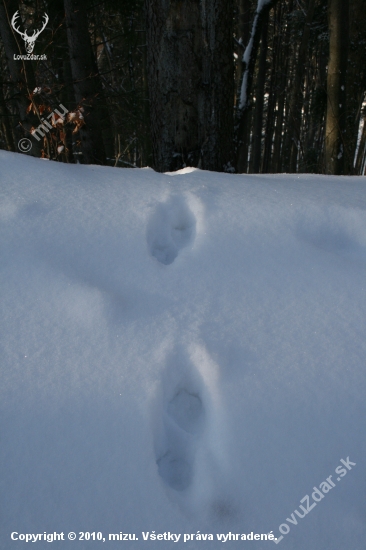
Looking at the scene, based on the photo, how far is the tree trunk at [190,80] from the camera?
2.67 metres

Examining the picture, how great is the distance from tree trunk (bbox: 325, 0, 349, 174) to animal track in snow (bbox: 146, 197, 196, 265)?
3.26 metres

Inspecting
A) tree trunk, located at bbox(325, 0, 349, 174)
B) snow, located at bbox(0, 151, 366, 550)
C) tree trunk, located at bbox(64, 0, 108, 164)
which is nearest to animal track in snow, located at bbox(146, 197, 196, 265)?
snow, located at bbox(0, 151, 366, 550)

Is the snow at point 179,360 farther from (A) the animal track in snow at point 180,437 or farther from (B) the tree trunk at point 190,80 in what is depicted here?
(B) the tree trunk at point 190,80

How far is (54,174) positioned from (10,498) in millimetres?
1235

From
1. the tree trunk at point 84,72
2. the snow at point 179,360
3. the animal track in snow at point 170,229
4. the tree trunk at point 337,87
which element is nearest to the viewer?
the snow at point 179,360

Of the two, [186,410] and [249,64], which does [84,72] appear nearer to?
[249,64]

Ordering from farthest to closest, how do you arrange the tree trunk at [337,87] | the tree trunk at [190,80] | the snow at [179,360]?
the tree trunk at [337,87], the tree trunk at [190,80], the snow at [179,360]

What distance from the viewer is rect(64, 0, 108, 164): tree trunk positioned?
5016 mm

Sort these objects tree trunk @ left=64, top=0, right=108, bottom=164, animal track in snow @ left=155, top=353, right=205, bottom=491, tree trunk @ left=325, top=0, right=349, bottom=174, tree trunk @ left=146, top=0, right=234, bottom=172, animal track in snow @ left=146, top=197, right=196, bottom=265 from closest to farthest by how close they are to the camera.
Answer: animal track in snow @ left=155, top=353, right=205, bottom=491 → animal track in snow @ left=146, top=197, right=196, bottom=265 → tree trunk @ left=146, top=0, right=234, bottom=172 → tree trunk @ left=325, top=0, right=349, bottom=174 → tree trunk @ left=64, top=0, right=108, bottom=164

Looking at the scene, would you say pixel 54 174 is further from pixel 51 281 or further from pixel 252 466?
pixel 252 466

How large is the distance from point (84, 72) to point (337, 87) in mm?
3239

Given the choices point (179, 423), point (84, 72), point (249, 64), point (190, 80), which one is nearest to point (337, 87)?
point (249, 64)

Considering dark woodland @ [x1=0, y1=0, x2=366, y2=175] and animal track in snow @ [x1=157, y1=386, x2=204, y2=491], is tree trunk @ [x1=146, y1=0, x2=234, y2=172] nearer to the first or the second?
dark woodland @ [x1=0, y1=0, x2=366, y2=175]

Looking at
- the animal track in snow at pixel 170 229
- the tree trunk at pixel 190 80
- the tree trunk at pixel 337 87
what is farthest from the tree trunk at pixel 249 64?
the animal track in snow at pixel 170 229
